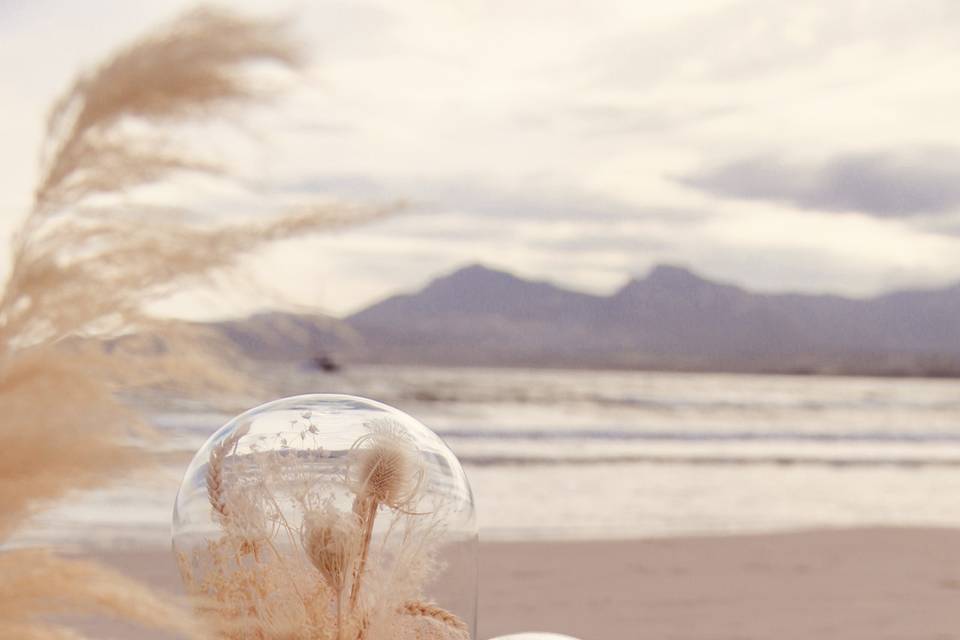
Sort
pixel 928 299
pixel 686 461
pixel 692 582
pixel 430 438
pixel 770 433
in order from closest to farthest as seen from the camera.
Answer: pixel 430 438 < pixel 692 582 < pixel 686 461 < pixel 770 433 < pixel 928 299

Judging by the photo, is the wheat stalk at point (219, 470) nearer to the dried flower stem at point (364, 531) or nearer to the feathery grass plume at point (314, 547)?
the feathery grass plume at point (314, 547)

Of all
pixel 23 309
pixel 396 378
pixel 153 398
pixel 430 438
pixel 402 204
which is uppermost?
pixel 402 204

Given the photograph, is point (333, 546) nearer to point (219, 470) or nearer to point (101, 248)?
point (219, 470)

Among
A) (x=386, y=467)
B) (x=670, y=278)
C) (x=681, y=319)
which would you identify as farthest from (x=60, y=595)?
(x=670, y=278)

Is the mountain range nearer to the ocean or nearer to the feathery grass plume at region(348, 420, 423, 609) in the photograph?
the ocean

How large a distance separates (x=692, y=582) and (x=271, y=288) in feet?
22.8

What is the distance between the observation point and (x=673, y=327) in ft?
543

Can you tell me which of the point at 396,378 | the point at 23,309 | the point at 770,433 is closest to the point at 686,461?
the point at 770,433

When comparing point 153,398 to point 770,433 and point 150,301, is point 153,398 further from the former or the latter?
point 770,433

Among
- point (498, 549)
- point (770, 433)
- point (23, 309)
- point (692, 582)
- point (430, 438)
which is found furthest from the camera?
point (770, 433)

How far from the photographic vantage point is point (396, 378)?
160ft

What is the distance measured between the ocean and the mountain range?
3856cm

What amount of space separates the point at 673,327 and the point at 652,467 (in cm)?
15191

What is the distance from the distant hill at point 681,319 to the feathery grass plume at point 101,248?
92.9m
